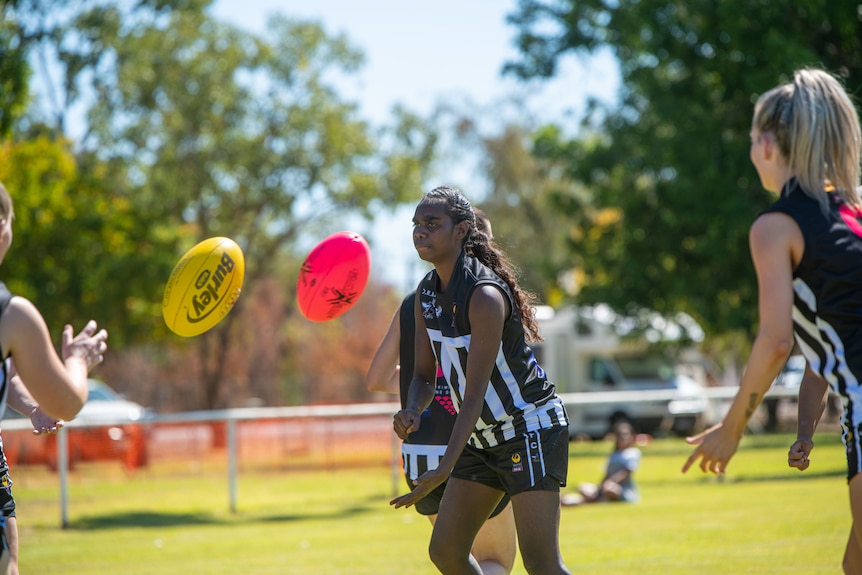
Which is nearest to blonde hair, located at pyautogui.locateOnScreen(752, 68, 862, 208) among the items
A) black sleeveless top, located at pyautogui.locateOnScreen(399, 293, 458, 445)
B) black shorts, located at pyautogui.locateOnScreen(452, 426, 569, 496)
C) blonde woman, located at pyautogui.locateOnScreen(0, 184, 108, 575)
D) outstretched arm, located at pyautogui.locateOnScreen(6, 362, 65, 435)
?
black shorts, located at pyautogui.locateOnScreen(452, 426, 569, 496)

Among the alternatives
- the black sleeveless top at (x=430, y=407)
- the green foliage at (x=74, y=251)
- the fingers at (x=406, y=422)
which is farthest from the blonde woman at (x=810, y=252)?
the green foliage at (x=74, y=251)

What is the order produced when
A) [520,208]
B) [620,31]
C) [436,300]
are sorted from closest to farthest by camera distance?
[436,300] < [620,31] < [520,208]

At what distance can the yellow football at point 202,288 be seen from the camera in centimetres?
673

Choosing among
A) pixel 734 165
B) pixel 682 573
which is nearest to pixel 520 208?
pixel 734 165

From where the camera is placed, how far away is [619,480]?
49.7 ft

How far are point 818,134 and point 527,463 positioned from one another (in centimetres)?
197

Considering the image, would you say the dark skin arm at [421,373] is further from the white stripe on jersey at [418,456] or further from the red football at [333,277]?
the red football at [333,277]

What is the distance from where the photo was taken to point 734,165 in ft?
76.8

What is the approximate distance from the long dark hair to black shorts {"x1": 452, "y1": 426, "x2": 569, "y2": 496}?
1.87 feet

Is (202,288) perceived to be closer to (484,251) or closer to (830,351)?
(484,251)

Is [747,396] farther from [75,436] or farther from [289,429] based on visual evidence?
[289,429]

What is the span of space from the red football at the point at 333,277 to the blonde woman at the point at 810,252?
3675 millimetres

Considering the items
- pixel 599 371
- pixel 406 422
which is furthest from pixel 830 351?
pixel 599 371

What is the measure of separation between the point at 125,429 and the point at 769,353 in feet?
48.8
